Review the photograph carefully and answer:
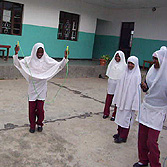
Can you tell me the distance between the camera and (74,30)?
1185 centimetres

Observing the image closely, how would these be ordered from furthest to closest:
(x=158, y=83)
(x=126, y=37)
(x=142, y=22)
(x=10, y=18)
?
(x=126, y=37) < (x=142, y=22) < (x=10, y=18) < (x=158, y=83)

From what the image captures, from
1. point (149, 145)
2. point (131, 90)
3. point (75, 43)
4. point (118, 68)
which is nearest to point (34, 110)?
point (131, 90)

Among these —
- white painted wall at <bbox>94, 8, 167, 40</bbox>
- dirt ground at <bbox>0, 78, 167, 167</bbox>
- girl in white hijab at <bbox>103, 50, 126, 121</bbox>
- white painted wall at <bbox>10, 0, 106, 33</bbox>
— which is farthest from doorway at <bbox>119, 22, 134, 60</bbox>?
girl in white hijab at <bbox>103, 50, 126, 121</bbox>

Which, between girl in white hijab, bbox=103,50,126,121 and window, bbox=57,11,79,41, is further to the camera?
window, bbox=57,11,79,41

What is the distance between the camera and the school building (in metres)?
9.79

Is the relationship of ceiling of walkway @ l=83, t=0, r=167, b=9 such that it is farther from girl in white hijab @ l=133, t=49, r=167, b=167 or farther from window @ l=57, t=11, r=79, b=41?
girl in white hijab @ l=133, t=49, r=167, b=167

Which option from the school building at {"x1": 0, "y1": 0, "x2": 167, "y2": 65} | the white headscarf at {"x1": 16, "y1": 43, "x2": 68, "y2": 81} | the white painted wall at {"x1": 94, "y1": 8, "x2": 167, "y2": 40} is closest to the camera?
the white headscarf at {"x1": 16, "y1": 43, "x2": 68, "y2": 81}

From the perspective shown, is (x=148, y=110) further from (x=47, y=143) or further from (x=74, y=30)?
(x=74, y=30)

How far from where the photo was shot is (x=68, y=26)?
1159cm

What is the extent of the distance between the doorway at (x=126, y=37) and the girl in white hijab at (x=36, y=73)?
9867 mm

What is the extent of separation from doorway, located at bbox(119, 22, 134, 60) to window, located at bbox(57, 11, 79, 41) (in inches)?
112

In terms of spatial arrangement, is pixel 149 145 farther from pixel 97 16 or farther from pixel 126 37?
pixel 126 37

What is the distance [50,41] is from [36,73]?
7.40m

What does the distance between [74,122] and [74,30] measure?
812 cm
